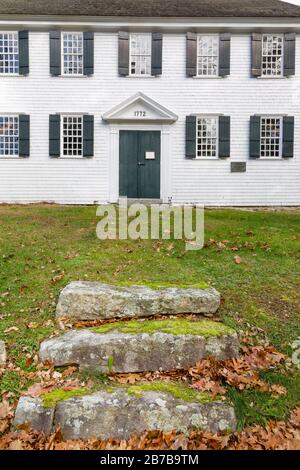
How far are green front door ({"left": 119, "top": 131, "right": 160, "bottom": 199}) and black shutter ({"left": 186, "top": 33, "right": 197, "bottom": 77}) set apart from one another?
256 cm

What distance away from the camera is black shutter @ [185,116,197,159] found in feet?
53.5

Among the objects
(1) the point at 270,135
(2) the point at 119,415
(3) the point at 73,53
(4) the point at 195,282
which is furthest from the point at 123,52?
(2) the point at 119,415

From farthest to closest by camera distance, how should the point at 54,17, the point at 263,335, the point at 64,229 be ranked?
the point at 54,17 < the point at 64,229 < the point at 263,335

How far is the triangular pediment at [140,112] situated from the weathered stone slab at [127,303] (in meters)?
12.1

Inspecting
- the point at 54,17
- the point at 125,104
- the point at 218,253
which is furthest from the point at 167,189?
the point at 218,253

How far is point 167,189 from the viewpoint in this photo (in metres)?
16.6

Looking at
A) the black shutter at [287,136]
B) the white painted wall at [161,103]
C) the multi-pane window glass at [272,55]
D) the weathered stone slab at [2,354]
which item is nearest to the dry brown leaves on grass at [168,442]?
the weathered stone slab at [2,354]

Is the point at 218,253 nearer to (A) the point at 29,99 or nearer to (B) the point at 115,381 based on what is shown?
(B) the point at 115,381

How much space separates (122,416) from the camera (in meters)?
3.67

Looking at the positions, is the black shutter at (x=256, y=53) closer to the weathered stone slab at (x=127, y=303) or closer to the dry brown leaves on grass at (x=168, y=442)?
the weathered stone slab at (x=127, y=303)

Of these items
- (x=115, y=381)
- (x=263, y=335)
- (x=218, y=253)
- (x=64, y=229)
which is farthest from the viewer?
(x=64, y=229)

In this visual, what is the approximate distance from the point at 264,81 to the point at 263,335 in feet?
45.3

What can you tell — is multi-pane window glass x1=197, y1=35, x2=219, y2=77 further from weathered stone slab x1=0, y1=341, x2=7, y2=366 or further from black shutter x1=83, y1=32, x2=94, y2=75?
weathered stone slab x1=0, y1=341, x2=7, y2=366

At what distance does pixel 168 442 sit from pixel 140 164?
45.2ft
